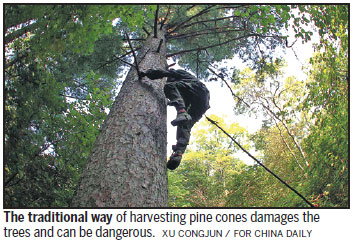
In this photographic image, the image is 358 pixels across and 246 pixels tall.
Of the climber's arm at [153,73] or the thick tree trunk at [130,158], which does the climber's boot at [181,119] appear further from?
the climber's arm at [153,73]

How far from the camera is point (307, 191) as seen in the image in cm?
416

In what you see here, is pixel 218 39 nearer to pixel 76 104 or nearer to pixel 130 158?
pixel 76 104

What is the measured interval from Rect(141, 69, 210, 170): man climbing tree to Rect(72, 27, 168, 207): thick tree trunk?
164mm

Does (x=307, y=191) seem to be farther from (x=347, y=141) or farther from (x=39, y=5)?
(x=39, y=5)

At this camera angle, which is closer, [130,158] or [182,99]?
[130,158]

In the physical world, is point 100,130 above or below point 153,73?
below

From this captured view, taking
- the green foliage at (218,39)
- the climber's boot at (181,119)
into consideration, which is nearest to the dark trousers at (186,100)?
the climber's boot at (181,119)

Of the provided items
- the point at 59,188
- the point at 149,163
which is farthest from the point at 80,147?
the point at 149,163

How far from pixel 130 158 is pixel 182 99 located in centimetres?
116

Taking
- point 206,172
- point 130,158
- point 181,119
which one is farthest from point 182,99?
point 206,172

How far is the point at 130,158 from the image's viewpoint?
6.34ft

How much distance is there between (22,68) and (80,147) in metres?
1.72

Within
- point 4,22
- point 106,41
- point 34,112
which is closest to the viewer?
point 4,22

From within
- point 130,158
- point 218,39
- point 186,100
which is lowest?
point 130,158
